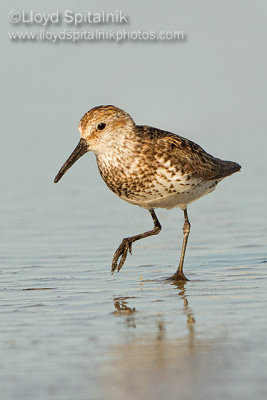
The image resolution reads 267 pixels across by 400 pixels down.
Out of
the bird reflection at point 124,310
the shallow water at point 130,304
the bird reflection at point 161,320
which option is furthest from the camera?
the bird reflection at point 124,310

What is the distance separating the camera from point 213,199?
14.8m

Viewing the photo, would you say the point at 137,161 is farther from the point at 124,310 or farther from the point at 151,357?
the point at 151,357

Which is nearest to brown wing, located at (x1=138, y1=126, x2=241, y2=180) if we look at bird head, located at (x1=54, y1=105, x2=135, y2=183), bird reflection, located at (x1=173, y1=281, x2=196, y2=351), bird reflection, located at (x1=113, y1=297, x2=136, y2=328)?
bird head, located at (x1=54, y1=105, x2=135, y2=183)

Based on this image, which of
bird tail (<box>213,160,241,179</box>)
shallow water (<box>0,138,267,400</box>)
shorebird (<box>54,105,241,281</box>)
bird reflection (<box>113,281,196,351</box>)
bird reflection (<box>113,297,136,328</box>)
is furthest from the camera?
bird tail (<box>213,160,241,179</box>)

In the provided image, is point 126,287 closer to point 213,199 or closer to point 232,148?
point 213,199

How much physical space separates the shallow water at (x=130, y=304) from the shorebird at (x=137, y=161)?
0.59 meters

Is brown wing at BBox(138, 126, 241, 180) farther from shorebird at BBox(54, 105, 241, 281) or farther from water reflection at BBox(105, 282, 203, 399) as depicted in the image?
water reflection at BBox(105, 282, 203, 399)

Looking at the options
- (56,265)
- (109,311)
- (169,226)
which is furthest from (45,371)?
(169,226)

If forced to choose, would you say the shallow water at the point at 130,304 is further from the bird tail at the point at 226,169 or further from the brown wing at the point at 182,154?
the brown wing at the point at 182,154

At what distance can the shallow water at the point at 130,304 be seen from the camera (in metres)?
5.37

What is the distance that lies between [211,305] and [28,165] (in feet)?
37.7

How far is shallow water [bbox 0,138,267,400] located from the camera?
5367 mm

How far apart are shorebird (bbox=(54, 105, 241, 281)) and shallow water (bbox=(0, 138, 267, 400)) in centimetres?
59

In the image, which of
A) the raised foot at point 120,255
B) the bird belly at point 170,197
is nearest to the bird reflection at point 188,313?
the raised foot at point 120,255
